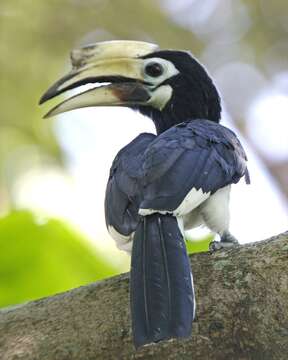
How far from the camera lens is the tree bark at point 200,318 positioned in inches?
123

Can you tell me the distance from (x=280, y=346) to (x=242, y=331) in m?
0.13

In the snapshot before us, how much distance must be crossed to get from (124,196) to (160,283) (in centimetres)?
73

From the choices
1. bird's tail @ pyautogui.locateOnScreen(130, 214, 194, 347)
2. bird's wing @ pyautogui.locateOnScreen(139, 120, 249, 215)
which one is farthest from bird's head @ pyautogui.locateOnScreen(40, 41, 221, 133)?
bird's tail @ pyautogui.locateOnScreen(130, 214, 194, 347)

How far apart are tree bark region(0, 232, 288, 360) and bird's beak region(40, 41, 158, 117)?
4.46 feet

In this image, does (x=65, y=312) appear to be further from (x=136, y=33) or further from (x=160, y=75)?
(x=136, y=33)

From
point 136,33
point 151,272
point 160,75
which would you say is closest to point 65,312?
point 151,272

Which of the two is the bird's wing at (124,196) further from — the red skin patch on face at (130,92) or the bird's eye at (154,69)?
the bird's eye at (154,69)

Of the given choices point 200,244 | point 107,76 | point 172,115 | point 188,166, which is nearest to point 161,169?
point 188,166

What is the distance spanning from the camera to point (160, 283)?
3.14m

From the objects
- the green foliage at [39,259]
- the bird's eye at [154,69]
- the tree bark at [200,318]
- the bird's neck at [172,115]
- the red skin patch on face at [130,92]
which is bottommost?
the tree bark at [200,318]

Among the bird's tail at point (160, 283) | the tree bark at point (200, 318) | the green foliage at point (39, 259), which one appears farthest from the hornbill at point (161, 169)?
the green foliage at point (39, 259)

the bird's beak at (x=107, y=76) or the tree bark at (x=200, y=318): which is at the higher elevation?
the bird's beak at (x=107, y=76)

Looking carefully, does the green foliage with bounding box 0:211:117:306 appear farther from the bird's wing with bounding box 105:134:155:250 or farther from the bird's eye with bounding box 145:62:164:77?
the bird's eye with bounding box 145:62:164:77

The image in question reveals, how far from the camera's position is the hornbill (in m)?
3.10
